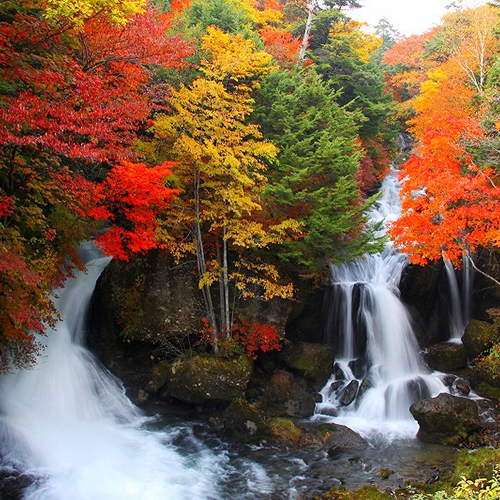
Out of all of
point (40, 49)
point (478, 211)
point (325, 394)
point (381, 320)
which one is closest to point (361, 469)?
point (325, 394)

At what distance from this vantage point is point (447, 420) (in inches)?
400

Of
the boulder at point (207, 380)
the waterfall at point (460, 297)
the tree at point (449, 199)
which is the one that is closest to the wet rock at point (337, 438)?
the boulder at point (207, 380)

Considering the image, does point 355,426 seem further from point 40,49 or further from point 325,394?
point 40,49

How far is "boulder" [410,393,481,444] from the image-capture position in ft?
33.1

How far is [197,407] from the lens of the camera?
11531 millimetres

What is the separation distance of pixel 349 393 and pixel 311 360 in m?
1.52

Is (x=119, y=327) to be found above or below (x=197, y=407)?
above

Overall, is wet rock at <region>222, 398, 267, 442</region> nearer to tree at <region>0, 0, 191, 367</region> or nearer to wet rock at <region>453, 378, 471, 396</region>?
tree at <region>0, 0, 191, 367</region>

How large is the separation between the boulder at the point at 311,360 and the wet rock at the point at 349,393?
74 centimetres

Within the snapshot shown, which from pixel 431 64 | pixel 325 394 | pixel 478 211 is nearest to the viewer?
pixel 478 211

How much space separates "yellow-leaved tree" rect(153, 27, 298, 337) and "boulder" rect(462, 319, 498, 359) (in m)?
6.71

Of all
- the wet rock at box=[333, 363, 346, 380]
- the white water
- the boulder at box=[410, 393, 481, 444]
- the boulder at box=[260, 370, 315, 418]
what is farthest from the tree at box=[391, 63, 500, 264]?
the white water

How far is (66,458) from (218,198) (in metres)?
7.60

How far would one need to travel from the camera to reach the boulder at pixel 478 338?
13.3 metres
